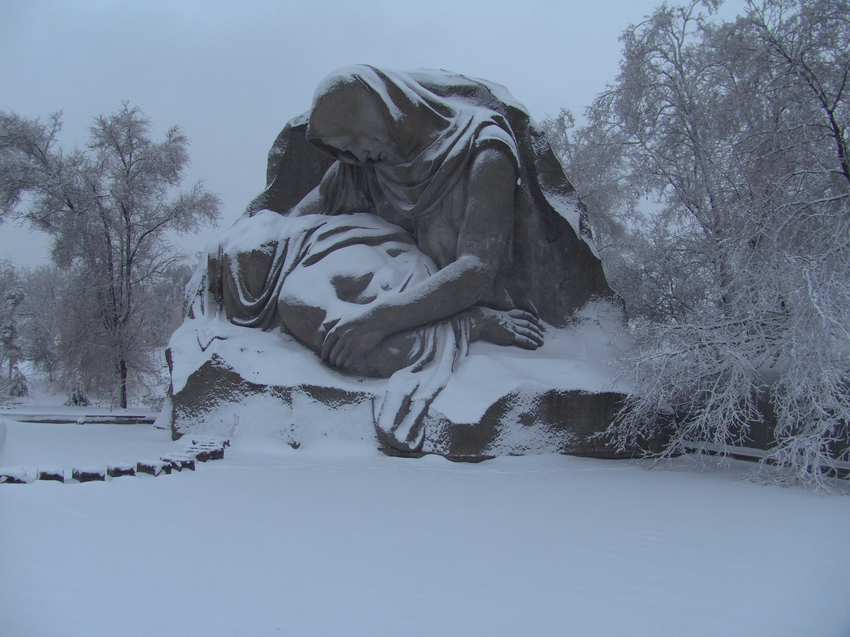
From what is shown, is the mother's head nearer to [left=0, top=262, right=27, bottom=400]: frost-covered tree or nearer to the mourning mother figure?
the mourning mother figure

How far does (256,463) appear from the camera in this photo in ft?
10.5

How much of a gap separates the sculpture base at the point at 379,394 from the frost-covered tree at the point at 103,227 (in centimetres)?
344

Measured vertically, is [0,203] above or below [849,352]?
above

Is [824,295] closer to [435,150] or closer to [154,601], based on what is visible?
[435,150]

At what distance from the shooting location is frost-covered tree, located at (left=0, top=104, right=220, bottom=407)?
22.5ft

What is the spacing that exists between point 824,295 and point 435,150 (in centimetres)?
240

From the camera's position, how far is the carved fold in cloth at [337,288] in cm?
366

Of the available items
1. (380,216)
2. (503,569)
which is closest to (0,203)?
(380,216)

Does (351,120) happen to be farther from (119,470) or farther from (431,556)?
(431,556)

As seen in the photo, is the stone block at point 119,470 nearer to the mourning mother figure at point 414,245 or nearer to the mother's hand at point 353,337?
the mourning mother figure at point 414,245

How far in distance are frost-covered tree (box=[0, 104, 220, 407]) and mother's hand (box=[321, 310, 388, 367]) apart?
13.4 ft

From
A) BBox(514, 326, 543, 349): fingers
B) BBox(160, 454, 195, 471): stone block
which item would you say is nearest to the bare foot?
BBox(514, 326, 543, 349): fingers

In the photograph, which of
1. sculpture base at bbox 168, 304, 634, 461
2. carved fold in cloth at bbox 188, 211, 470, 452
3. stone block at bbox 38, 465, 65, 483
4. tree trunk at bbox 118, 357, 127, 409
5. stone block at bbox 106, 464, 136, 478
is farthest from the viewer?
tree trunk at bbox 118, 357, 127, 409

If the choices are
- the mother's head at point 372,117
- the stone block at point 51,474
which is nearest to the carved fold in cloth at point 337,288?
the mother's head at point 372,117
